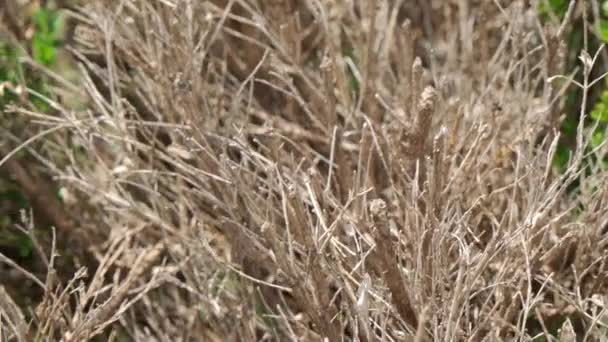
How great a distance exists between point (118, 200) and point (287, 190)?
1.72 ft

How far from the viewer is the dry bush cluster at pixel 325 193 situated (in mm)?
1862

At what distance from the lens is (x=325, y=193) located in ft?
6.37

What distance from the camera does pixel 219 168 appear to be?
6.77 feet

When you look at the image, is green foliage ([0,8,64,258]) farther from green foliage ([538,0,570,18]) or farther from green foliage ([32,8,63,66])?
green foliage ([538,0,570,18])

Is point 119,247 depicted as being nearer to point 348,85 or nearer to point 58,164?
point 58,164

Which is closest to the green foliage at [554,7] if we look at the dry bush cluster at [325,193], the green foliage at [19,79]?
the dry bush cluster at [325,193]

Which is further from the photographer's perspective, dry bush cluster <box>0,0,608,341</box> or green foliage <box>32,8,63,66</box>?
green foliage <box>32,8,63,66</box>

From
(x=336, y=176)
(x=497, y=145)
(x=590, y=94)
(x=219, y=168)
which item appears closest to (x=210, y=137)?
(x=219, y=168)

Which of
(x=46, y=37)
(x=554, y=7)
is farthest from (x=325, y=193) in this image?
(x=46, y=37)

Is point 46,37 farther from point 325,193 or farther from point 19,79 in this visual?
point 325,193

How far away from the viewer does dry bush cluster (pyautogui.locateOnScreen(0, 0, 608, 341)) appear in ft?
6.11

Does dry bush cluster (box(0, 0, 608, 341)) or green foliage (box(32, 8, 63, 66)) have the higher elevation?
green foliage (box(32, 8, 63, 66))

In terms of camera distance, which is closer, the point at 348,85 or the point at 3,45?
the point at 348,85

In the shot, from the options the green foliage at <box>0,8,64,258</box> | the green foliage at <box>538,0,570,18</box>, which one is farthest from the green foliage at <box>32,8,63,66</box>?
the green foliage at <box>538,0,570,18</box>
